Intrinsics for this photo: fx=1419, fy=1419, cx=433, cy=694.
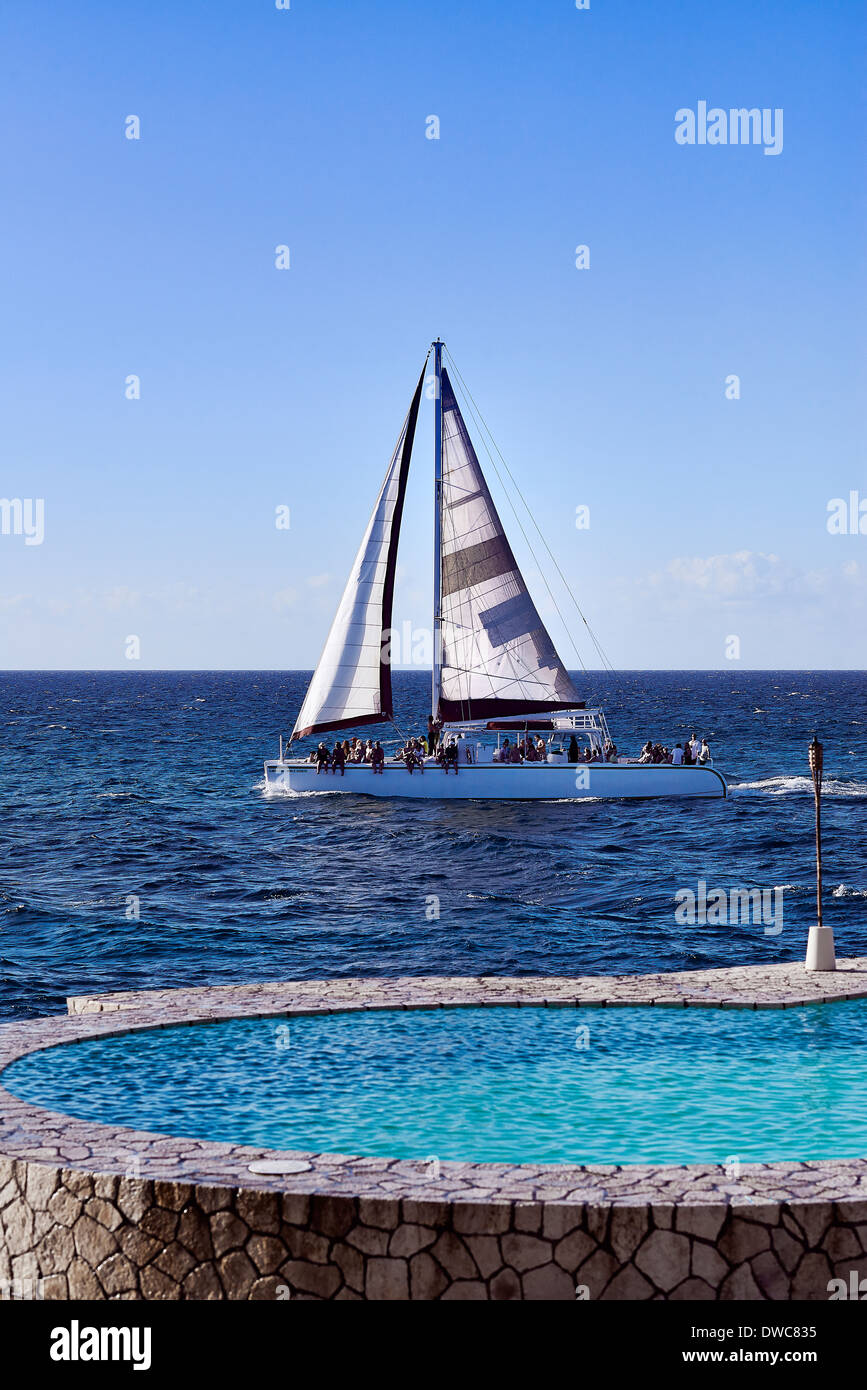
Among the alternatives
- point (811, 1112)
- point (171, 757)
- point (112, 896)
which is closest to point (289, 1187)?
point (811, 1112)

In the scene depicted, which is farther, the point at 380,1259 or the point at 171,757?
the point at 171,757

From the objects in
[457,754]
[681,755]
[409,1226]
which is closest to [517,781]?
[457,754]

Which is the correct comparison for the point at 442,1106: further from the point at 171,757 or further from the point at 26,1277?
the point at 171,757

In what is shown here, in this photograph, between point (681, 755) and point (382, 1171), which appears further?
point (681, 755)

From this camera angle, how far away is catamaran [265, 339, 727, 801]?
5472cm

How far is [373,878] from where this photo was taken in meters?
41.4

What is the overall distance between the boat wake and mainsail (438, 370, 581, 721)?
1207 centimetres

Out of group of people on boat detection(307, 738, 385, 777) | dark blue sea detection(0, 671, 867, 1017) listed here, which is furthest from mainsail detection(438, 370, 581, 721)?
dark blue sea detection(0, 671, 867, 1017)

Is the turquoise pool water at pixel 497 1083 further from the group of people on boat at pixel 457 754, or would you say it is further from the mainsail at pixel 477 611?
the mainsail at pixel 477 611

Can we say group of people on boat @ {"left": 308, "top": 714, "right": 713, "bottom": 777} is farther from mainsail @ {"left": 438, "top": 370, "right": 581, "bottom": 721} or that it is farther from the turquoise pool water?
the turquoise pool water

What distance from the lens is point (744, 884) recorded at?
40.5 meters

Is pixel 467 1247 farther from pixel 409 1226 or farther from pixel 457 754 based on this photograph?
pixel 457 754

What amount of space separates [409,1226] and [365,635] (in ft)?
147

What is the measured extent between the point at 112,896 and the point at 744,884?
17731 millimetres
